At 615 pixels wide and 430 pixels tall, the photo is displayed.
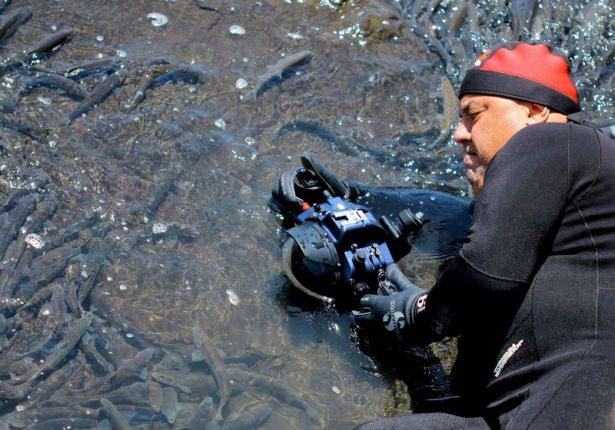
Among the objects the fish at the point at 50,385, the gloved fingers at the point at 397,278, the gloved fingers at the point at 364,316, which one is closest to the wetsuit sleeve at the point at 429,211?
the gloved fingers at the point at 397,278

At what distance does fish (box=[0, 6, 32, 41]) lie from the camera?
250 inches

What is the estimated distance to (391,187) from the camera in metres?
5.68

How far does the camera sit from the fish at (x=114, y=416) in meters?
3.72

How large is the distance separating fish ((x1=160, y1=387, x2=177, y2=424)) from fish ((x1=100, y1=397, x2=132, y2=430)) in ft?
0.69

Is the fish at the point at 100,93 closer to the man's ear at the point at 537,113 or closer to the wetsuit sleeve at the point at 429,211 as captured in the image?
the wetsuit sleeve at the point at 429,211

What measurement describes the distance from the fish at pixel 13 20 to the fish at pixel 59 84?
677 millimetres

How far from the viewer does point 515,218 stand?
9.86 ft

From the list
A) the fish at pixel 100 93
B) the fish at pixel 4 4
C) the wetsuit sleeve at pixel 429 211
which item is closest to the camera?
the wetsuit sleeve at pixel 429 211

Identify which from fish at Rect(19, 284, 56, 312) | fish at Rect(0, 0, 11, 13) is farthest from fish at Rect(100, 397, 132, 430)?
fish at Rect(0, 0, 11, 13)

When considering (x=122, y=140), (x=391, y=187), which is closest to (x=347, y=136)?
(x=391, y=187)

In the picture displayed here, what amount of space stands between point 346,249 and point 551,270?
151 centimetres

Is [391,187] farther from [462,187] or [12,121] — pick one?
[12,121]

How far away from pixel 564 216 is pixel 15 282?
2974 mm

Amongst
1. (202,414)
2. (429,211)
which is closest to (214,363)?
(202,414)
